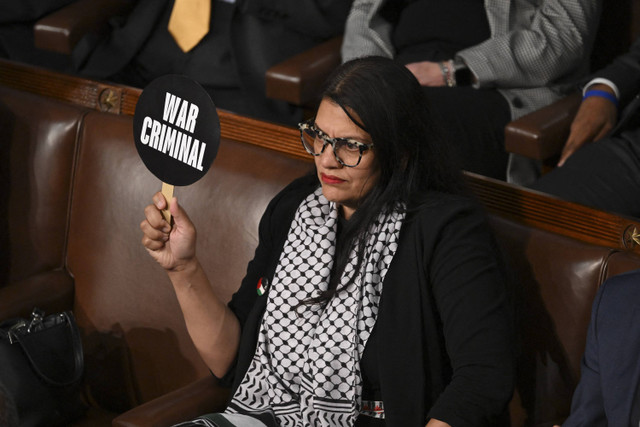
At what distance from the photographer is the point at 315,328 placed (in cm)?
154

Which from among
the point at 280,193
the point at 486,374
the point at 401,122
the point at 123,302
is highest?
the point at 401,122

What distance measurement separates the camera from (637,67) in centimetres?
211

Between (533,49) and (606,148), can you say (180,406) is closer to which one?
(606,148)

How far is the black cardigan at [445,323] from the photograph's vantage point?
53.3 inches

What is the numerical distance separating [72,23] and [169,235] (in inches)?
60.2

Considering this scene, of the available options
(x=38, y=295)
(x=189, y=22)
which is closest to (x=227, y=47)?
(x=189, y=22)

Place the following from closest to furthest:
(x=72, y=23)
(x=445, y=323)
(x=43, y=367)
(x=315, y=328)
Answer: (x=445, y=323)
(x=315, y=328)
(x=43, y=367)
(x=72, y=23)

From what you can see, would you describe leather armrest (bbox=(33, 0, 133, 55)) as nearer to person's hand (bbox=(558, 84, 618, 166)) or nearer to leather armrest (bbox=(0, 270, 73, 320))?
leather armrest (bbox=(0, 270, 73, 320))

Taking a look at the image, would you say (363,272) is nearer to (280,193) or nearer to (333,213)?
(333,213)

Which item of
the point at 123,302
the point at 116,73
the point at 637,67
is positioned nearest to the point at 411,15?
the point at 637,67

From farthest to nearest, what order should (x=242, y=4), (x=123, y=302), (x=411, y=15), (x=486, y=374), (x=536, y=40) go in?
(x=242, y=4)
(x=411, y=15)
(x=536, y=40)
(x=123, y=302)
(x=486, y=374)

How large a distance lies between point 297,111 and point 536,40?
0.73 m

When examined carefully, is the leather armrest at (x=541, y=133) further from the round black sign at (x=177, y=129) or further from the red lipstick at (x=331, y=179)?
the round black sign at (x=177, y=129)

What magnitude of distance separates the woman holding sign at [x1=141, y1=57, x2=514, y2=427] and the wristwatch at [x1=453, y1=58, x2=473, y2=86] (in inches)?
35.2
